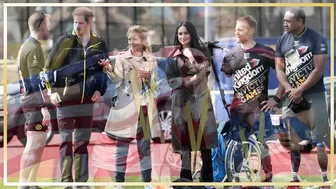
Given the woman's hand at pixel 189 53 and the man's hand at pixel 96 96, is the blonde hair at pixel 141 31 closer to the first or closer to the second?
the woman's hand at pixel 189 53

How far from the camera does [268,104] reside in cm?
529

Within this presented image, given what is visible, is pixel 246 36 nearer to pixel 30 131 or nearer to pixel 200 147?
pixel 200 147

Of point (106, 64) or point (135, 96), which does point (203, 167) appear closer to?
point (135, 96)

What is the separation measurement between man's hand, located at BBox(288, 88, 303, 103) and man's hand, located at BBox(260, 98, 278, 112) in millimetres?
108

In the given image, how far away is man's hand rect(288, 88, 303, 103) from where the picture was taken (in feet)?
17.3

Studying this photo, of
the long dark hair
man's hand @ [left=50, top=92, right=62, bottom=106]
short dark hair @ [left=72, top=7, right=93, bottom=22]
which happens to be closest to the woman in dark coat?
the long dark hair

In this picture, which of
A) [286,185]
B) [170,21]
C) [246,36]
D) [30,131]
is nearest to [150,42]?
[170,21]

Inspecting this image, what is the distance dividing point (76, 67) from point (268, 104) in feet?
4.25

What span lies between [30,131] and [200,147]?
3.73 ft

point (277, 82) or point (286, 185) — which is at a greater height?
point (277, 82)

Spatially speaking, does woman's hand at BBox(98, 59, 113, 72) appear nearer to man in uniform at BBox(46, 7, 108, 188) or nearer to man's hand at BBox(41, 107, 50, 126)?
man in uniform at BBox(46, 7, 108, 188)

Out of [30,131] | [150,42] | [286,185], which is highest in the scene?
[150,42]

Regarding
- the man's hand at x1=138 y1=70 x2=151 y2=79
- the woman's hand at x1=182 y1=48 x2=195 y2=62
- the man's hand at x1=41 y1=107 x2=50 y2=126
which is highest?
the woman's hand at x1=182 y1=48 x2=195 y2=62

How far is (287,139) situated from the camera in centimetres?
530
